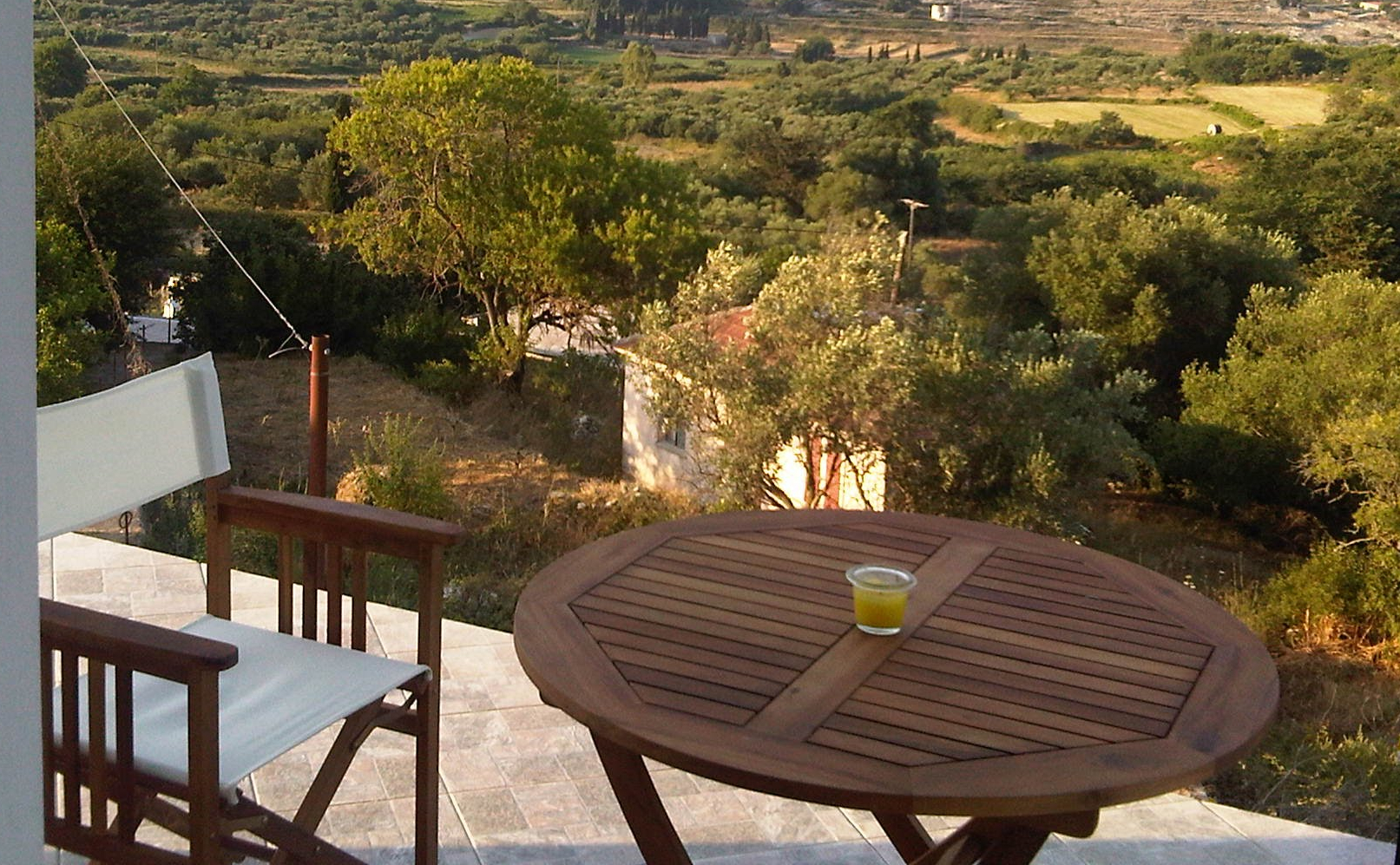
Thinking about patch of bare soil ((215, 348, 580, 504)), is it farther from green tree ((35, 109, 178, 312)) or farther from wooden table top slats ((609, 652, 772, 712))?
wooden table top slats ((609, 652, 772, 712))

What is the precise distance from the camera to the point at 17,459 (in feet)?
2.40

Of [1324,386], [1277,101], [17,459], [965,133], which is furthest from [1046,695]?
[965,133]

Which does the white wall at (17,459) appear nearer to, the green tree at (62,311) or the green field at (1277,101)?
the green tree at (62,311)

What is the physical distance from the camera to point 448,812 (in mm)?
2502

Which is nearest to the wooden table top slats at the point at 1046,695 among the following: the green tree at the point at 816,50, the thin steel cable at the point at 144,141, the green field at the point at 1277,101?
the thin steel cable at the point at 144,141

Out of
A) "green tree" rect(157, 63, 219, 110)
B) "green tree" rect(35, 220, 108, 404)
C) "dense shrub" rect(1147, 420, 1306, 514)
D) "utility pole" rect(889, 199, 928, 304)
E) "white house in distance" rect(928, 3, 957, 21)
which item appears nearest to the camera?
"green tree" rect(35, 220, 108, 404)

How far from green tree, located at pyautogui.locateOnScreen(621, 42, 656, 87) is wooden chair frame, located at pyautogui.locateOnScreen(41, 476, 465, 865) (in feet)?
53.6

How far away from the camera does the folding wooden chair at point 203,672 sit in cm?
162

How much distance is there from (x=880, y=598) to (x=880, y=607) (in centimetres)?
1

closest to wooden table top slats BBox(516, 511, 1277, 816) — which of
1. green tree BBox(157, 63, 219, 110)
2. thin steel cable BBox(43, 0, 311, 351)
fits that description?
thin steel cable BBox(43, 0, 311, 351)

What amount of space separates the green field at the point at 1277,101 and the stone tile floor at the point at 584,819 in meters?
14.5

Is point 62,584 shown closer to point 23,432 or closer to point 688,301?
point 23,432

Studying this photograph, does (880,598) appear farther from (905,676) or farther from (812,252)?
(812,252)

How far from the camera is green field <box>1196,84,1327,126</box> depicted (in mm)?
15289
